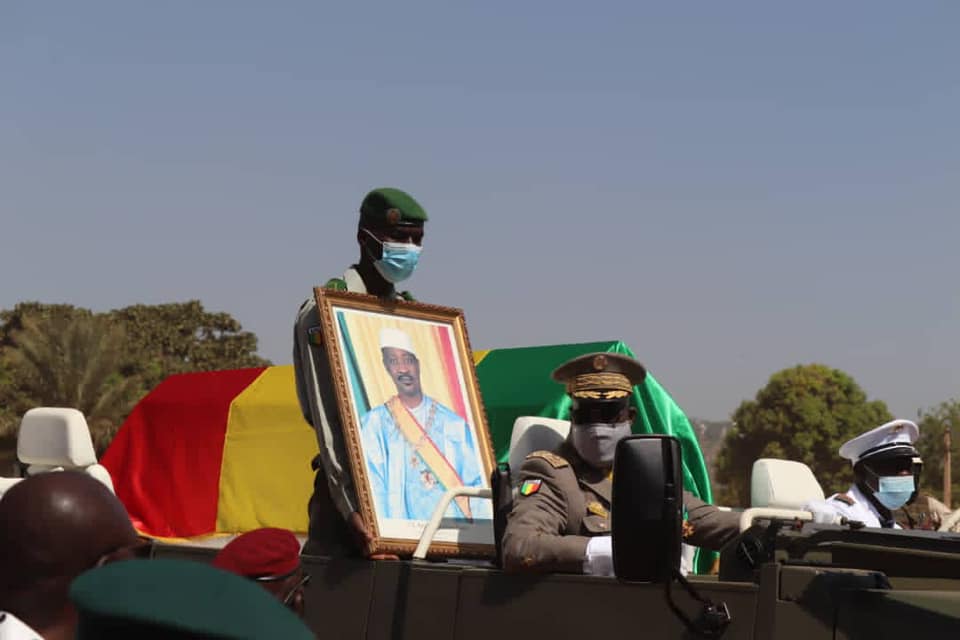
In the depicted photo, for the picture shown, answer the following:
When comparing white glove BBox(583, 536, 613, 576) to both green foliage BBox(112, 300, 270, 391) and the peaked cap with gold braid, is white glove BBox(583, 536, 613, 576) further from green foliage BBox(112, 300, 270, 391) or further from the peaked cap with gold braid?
green foliage BBox(112, 300, 270, 391)

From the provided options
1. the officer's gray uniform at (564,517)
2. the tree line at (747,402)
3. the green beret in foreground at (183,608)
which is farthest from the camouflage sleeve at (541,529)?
the tree line at (747,402)

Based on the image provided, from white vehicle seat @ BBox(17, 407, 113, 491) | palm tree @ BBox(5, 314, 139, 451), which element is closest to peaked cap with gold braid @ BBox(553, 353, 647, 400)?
white vehicle seat @ BBox(17, 407, 113, 491)

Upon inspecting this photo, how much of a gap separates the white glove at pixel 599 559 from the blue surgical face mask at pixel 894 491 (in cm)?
372

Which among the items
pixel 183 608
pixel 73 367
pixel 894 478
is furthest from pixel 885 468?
pixel 73 367

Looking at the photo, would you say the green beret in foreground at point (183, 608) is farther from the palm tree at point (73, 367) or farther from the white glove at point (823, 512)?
the palm tree at point (73, 367)

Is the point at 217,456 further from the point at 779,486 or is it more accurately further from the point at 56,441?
the point at 779,486

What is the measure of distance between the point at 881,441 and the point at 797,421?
49.4 m

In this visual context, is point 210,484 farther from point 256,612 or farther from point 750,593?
point 256,612

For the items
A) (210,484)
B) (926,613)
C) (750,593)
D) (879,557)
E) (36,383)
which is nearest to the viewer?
(926,613)

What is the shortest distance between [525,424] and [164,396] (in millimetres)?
10902

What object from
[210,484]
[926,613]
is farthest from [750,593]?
[210,484]

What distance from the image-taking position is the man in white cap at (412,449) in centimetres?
539

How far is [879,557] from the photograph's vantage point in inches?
157

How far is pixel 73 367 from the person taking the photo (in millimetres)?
38844
